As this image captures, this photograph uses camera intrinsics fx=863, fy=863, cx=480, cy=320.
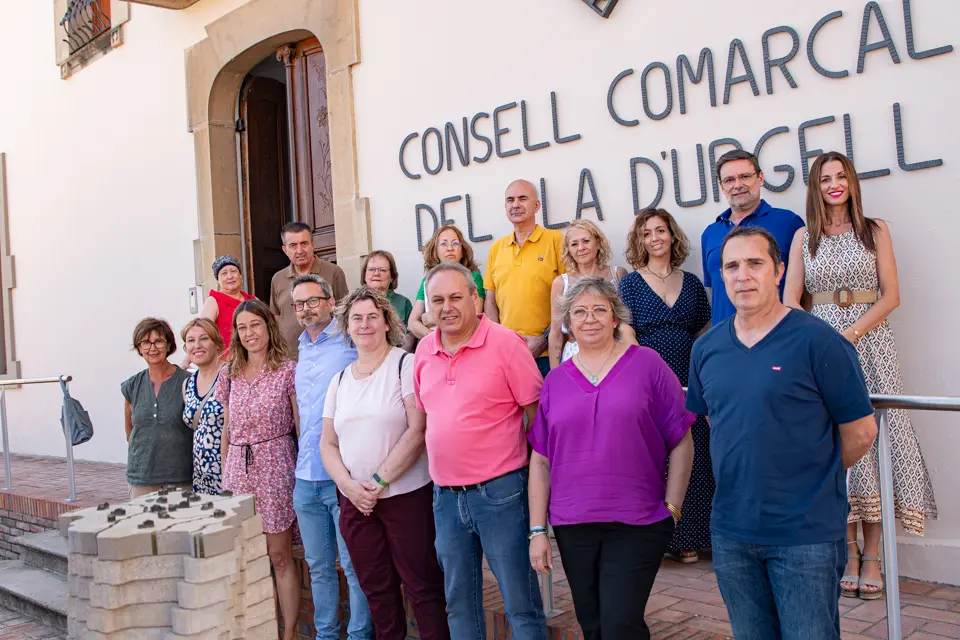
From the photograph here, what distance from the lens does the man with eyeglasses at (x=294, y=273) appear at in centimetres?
546

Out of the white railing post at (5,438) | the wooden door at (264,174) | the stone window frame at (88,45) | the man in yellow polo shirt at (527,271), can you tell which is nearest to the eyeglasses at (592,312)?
the man in yellow polo shirt at (527,271)

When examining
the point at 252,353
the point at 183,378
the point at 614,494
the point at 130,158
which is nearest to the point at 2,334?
the point at 130,158

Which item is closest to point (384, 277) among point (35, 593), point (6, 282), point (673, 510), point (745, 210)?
point (745, 210)

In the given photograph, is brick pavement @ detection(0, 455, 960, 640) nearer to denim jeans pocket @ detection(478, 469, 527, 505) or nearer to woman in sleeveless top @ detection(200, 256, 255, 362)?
denim jeans pocket @ detection(478, 469, 527, 505)

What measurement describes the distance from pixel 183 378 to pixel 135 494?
66cm

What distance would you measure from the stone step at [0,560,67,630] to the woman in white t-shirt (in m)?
2.81

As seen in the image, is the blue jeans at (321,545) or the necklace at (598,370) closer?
the necklace at (598,370)

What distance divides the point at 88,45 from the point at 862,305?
818 centimetres

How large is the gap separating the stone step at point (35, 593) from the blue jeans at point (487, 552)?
10.7 feet

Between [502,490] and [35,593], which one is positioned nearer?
[502,490]

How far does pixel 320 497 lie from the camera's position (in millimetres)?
3771

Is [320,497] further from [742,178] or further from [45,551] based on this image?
[45,551]

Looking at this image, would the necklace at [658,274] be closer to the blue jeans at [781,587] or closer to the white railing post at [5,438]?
the blue jeans at [781,587]

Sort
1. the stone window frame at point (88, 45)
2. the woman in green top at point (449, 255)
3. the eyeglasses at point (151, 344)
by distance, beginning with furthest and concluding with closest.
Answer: the stone window frame at point (88, 45), the woman in green top at point (449, 255), the eyeglasses at point (151, 344)
